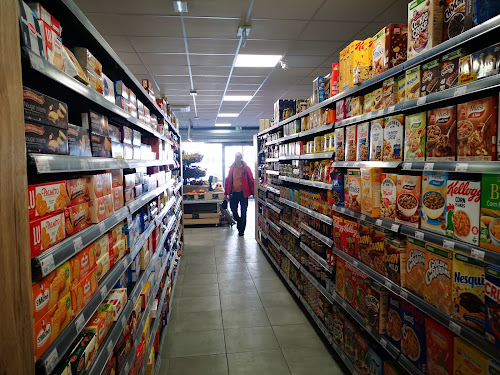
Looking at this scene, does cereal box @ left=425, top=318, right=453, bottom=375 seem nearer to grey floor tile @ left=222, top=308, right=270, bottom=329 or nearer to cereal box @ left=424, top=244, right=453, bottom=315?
cereal box @ left=424, top=244, right=453, bottom=315

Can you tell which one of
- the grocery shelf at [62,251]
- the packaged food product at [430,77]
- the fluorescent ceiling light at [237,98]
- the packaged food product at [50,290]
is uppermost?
the fluorescent ceiling light at [237,98]

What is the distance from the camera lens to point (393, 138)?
6.82ft

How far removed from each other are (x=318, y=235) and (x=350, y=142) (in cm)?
108

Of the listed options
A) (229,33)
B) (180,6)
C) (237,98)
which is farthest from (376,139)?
(237,98)

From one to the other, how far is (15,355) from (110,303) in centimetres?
89

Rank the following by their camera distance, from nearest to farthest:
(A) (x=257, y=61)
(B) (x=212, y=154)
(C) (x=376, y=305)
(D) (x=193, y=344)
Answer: (C) (x=376, y=305) < (D) (x=193, y=344) < (A) (x=257, y=61) < (B) (x=212, y=154)

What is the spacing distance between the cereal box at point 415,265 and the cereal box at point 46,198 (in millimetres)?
1773

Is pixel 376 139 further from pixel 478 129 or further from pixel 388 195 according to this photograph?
pixel 478 129

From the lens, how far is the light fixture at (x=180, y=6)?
386 centimetres

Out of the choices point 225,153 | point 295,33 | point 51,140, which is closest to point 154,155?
point 51,140

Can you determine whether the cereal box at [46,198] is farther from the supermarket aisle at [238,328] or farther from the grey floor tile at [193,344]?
the grey floor tile at [193,344]

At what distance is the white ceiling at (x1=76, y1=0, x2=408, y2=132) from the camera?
412 centimetres

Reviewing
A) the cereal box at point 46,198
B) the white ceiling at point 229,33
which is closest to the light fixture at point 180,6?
the white ceiling at point 229,33

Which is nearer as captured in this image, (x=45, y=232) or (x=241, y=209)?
(x=45, y=232)
